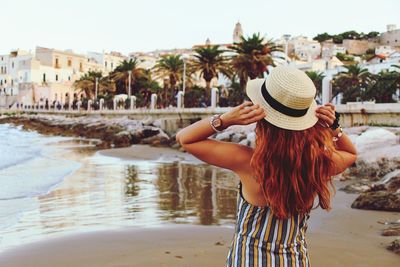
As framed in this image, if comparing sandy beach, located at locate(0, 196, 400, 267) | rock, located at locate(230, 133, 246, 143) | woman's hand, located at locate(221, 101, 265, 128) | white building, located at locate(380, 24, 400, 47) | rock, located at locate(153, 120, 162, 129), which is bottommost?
sandy beach, located at locate(0, 196, 400, 267)

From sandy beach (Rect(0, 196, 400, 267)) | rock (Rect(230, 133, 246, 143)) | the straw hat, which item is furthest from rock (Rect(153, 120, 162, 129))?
the straw hat

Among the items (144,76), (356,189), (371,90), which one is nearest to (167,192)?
(356,189)

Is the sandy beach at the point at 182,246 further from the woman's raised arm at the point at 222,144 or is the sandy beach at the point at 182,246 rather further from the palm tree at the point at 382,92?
the palm tree at the point at 382,92

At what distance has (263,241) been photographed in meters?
1.94

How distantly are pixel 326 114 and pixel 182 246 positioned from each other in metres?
3.80

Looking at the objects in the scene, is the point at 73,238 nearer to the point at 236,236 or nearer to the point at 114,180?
the point at 236,236

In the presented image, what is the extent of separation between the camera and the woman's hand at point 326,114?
2.03 metres

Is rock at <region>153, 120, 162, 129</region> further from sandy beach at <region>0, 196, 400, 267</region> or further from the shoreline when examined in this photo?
sandy beach at <region>0, 196, 400, 267</region>

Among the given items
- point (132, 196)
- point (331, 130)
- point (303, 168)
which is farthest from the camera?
point (132, 196)

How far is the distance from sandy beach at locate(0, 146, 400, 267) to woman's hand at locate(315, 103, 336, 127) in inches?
118

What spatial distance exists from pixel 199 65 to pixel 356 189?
32746 mm

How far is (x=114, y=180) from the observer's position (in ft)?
39.8

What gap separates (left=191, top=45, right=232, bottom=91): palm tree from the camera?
40969mm

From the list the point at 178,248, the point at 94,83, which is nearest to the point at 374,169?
the point at 178,248
